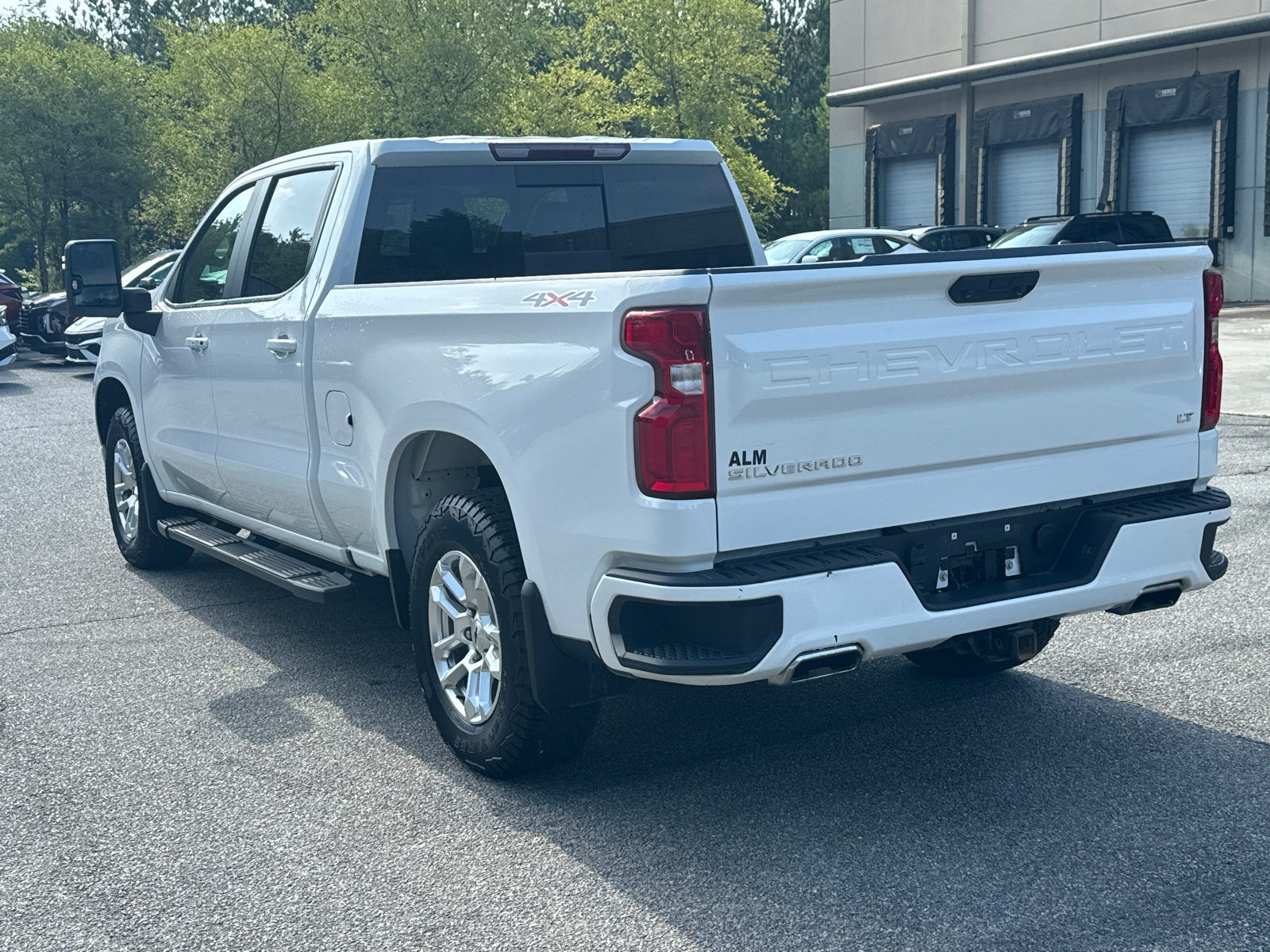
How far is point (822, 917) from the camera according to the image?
338 centimetres

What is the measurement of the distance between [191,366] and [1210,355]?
431cm

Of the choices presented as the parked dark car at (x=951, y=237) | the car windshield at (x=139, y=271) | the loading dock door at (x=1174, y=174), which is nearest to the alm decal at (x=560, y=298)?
the car windshield at (x=139, y=271)

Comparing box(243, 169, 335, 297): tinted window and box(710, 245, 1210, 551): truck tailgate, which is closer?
box(710, 245, 1210, 551): truck tailgate

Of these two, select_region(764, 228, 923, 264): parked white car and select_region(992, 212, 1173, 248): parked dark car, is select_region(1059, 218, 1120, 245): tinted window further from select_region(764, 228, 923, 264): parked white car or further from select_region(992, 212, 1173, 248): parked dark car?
select_region(764, 228, 923, 264): parked white car

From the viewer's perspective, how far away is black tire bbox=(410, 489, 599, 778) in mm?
4086

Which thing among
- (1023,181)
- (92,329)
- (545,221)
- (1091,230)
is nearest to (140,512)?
(545,221)

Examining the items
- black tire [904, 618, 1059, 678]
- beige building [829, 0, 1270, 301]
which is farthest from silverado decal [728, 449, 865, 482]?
beige building [829, 0, 1270, 301]

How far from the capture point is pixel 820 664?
3.64m

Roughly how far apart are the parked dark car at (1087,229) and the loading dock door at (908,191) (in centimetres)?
1080

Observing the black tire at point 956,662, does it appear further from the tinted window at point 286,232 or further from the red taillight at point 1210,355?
the tinted window at point 286,232

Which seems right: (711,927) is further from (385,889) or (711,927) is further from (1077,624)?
(1077,624)

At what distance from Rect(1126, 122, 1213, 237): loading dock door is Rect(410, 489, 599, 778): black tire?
A: 26.2 meters

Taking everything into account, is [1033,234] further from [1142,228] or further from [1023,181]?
[1023,181]

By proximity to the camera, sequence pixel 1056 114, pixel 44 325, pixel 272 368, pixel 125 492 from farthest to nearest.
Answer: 1. pixel 1056 114
2. pixel 44 325
3. pixel 125 492
4. pixel 272 368
